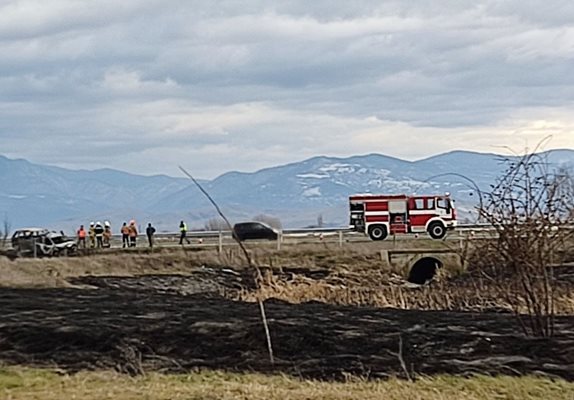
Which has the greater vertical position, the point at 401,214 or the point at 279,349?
the point at 401,214

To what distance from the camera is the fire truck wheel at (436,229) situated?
2287 inches

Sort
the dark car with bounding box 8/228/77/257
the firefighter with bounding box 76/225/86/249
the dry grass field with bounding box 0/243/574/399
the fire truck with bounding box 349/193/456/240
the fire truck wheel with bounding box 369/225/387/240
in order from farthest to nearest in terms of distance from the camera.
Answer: the fire truck wheel with bounding box 369/225/387/240, the fire truck with bounding box 349/193/456/240, the firefighter with bounding box 76/225/86/249, the dark car with bounding box 8/228/77/257, the dry grass field with bounding box 0/243/574/399

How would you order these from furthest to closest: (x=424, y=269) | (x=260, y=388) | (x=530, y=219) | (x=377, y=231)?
1. (x=377, y=231)
2. (x=424, y=269)
3. (x=530, y=219)
4. (x=260, y=388)

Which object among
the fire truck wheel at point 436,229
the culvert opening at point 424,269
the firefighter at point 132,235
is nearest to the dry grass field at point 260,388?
the culvert opening at point 424,269

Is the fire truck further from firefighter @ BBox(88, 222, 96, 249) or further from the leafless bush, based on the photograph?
the leafless bush

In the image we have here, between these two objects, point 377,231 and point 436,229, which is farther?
point 377,231

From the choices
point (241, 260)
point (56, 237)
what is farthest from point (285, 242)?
point (56, 237)

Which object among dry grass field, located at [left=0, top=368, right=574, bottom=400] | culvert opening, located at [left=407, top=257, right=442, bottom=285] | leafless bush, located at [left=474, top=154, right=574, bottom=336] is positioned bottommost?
dry grass field, located at [left=0, top=368, right=574, bottom=400]

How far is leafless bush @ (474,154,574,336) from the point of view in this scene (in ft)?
58.1

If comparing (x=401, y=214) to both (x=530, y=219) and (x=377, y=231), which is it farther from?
(x=530, y=219)

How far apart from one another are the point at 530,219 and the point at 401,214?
4191cm

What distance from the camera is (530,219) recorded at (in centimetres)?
1770

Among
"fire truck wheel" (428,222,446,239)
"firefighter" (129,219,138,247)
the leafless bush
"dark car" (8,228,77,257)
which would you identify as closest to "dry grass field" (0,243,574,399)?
the leafless bush

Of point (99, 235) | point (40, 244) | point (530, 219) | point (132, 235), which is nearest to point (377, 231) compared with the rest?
point (132, 235)
